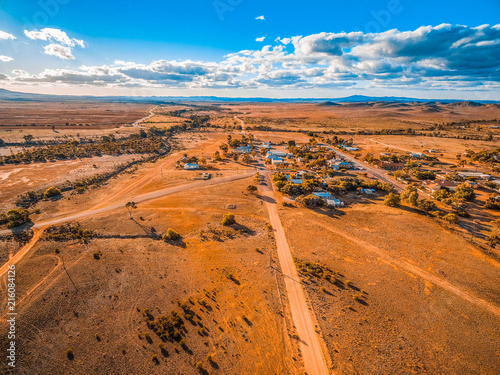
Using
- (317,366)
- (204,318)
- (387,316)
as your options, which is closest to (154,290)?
(204,318)

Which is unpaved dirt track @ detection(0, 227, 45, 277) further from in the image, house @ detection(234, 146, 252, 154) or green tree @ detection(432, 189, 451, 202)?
green tree @ detection(432, 189, 451, 202)

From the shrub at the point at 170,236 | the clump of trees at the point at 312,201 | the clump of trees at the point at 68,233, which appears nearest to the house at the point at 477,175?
the clump of trees at the point at 312,201

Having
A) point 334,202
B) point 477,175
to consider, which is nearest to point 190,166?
point 334,202

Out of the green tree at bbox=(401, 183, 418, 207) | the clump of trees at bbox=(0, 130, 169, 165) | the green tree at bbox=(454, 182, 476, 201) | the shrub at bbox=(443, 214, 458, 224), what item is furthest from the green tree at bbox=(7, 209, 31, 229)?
the green tree at bbox=(454, 182, 476, 201)

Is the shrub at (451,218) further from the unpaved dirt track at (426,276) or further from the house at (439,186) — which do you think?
the unpaved dirt track at (426,276)

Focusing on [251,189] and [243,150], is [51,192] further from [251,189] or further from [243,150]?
[243,150]

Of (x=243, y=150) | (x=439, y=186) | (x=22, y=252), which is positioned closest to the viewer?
(x=22, y=252)
